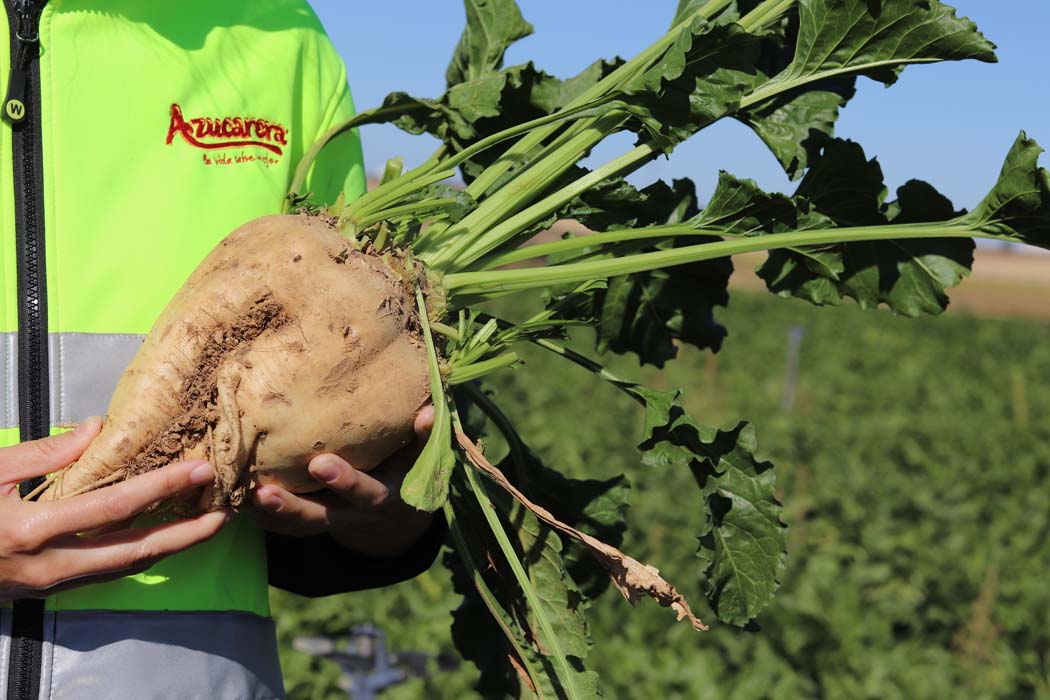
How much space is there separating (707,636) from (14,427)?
409 centimetres

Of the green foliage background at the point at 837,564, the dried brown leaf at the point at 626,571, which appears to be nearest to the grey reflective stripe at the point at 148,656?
the dried brown leaf at the point at 626,571

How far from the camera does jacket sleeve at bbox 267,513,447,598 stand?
6.53 feet

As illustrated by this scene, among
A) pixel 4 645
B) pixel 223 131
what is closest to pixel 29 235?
pixel 223 131

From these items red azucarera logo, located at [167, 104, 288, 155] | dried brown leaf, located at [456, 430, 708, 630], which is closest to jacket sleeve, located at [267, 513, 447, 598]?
dried brown leaf, located at [456, 430, 708, 630]

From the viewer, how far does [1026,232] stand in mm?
1917

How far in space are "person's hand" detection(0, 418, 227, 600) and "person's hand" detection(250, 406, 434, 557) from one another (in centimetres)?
16

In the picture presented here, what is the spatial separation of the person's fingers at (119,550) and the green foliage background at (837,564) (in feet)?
10.0

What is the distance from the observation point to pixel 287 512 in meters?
1.73

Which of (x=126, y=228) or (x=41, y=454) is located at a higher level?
(x=126, y=228)

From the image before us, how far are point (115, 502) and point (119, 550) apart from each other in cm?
7

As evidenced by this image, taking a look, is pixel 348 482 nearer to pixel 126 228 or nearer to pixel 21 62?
pixel 126 228

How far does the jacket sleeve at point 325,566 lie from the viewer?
1991 millimetres

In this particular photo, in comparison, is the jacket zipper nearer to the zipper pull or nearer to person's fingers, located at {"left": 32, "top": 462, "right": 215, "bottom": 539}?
→ the zipper pull

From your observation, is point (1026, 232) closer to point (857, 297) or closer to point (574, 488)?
point (857, 297)
